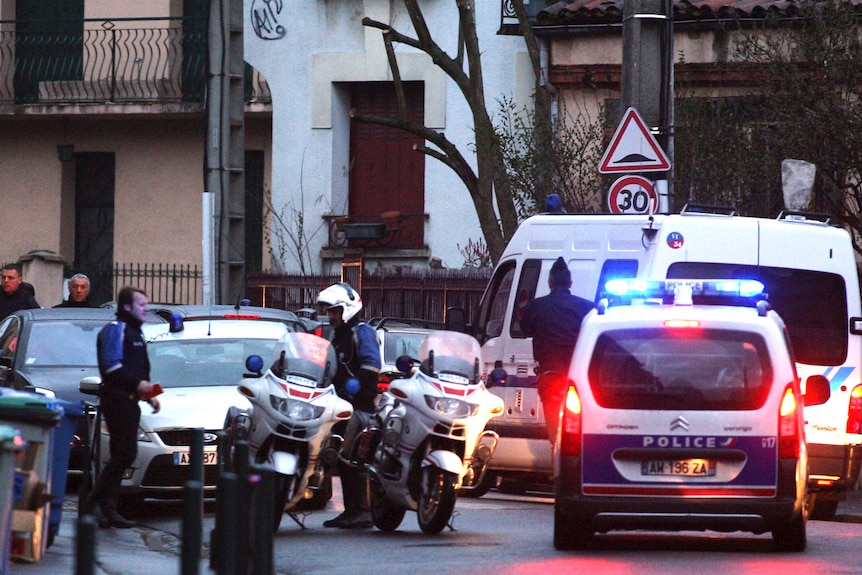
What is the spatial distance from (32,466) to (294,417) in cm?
261

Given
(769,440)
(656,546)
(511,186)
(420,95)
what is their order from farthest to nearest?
(420,95), (511,186), (656,546), (769,440)

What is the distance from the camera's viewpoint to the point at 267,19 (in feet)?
92.4

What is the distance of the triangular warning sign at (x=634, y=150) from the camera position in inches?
604

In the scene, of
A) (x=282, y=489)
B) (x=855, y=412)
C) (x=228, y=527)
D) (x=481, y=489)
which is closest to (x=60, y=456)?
(x=282, y=489)

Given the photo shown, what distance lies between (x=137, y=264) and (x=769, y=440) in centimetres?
2080

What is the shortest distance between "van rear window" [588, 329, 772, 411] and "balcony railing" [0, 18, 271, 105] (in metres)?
18.5

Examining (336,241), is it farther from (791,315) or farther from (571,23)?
(791,315)

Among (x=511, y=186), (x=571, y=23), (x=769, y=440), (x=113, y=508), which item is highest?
(x=571, y=23)

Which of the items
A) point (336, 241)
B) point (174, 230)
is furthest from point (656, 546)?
point (174, 230)

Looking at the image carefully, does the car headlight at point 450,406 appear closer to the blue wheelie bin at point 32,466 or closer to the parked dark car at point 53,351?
the blue wheelie bin at point 32,466

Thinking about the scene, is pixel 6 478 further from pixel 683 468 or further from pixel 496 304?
pixel 496 304

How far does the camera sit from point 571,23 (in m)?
24.8

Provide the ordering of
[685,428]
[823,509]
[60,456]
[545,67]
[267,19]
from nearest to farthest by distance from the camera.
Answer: [60,456]
[685,428]
[823,509]
[545,67]
[267,19]

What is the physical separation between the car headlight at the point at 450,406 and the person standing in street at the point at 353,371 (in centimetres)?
67
